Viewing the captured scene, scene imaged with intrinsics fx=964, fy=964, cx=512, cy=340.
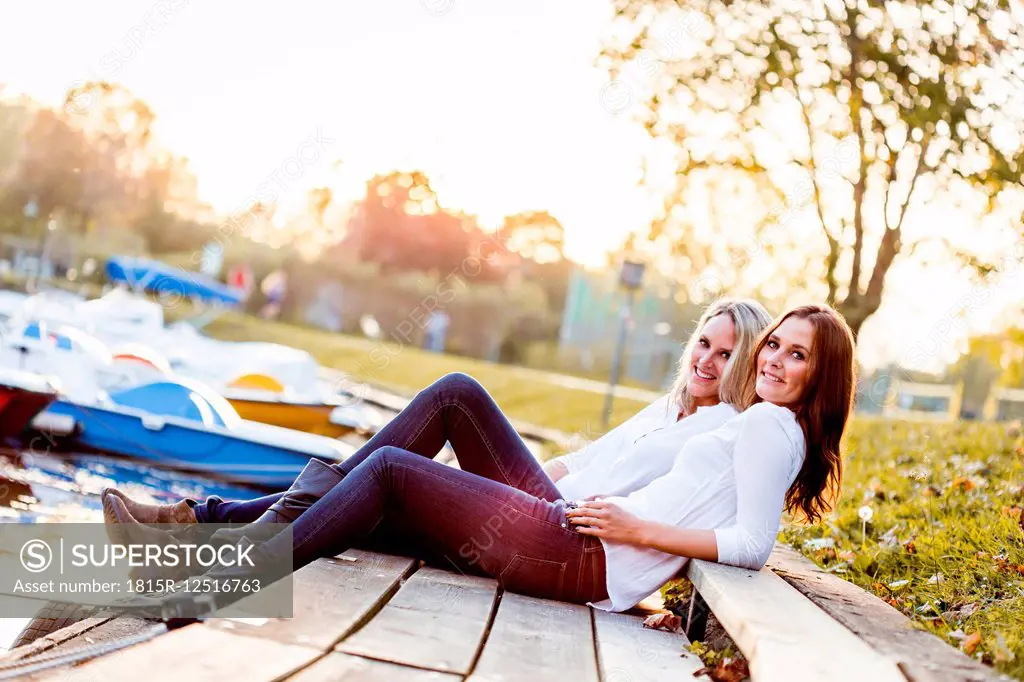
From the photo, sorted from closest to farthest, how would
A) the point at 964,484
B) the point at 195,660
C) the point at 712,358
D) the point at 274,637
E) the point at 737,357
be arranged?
1. the point at 195,660
2. the point at 274,637
3. the point at 737,357
4. the point at 712,358
5. the point at 964,484

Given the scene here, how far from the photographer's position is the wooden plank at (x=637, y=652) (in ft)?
8.77

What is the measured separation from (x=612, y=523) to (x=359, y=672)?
116 centimetres

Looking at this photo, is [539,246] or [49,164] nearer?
[49,164]

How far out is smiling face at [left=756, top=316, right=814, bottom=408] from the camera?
335 centimetres

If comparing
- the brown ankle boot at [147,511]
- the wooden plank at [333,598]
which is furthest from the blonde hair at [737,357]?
the brown ankle boot at [147,511]

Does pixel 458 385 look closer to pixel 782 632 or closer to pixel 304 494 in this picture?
pixel 304 494

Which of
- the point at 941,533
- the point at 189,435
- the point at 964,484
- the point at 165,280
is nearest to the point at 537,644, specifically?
the point at 941,533

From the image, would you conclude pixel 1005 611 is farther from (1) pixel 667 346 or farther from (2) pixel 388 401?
(1) pixel 667 346

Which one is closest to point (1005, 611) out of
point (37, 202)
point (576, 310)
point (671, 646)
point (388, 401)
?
point (671, 646)

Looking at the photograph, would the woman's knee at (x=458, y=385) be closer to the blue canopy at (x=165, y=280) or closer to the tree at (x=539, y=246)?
the blue canopy at (x=165, y=280)

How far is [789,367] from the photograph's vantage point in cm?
336

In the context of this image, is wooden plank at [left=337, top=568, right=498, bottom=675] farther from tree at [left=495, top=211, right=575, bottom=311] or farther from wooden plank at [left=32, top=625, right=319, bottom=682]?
tree at [left=495, top=211, right=575, bottom=311]

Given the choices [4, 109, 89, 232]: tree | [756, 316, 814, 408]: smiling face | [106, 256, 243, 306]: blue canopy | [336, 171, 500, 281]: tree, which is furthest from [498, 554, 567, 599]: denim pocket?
[336, 171, 500, 281]: tree

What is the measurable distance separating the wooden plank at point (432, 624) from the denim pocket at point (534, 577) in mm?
67
